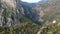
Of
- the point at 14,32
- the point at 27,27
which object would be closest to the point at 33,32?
the point at 27,27

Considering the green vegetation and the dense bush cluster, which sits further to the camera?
the dense bush cluster

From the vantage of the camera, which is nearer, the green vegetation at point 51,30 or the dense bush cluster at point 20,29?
the green vegetation at point 51,30

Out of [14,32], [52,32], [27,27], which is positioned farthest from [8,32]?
[52,32]

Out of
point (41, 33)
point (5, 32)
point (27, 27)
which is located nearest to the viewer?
point (5, 32)

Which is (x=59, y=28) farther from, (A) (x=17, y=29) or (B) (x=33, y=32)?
(A) (x=17, y=29)

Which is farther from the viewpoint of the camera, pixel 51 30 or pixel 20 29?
pixel 20 29

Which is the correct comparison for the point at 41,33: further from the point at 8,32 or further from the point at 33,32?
the point at 8,32

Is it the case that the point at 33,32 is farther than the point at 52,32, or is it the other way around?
the point at 33,32

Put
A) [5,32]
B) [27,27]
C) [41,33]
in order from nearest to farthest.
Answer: [5,32]
[41,33]
[27,27]

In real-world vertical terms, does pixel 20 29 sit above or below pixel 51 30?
below
